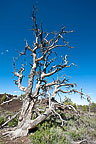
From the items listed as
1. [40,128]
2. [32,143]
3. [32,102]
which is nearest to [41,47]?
[32,102]

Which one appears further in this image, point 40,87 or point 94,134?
point 40,87

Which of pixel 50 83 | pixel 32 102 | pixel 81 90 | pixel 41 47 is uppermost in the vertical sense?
pixel 41 47

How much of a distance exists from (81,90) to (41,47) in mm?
4374

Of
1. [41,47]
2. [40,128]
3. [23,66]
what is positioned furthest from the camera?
[23,66]

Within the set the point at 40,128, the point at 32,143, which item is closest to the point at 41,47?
the point at 40,128

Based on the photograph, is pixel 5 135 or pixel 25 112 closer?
pixel 5 135

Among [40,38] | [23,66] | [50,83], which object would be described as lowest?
[50,83]

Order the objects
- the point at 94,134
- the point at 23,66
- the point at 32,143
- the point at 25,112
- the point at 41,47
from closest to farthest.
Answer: the point at 32,143
the point at 25,112
the point at 94,134
the point at 41,47
the point at 23,66

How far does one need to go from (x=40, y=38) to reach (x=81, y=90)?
499 cm

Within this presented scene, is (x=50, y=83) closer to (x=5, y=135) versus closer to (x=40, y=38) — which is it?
(x=40, y=38)

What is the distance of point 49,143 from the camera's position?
15.5ft

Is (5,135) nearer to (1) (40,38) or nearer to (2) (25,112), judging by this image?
(2) (25,112)

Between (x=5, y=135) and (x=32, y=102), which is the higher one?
(x=32, y=102)

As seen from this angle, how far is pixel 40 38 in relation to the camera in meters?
8.14
